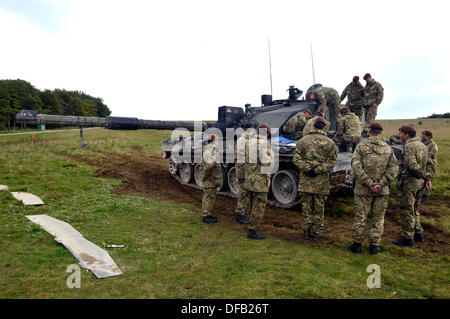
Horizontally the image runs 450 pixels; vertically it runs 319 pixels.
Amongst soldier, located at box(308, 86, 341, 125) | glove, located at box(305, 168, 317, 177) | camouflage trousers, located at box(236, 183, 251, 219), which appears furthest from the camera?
soldier, located at box(308, 86, 341, 125)

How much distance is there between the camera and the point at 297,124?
8.85m

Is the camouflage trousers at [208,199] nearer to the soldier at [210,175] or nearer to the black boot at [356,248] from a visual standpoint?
the soldier at [210,175]

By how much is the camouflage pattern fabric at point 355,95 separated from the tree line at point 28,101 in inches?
1856

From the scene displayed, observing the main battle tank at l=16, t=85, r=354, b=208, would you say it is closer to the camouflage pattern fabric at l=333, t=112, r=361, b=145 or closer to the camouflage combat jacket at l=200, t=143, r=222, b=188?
the camouflage pattern fabric at l=333, t=112, r=361, b=145

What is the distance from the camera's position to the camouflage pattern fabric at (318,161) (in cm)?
560

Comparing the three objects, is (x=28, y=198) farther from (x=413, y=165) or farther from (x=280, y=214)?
(x=413, y=165)

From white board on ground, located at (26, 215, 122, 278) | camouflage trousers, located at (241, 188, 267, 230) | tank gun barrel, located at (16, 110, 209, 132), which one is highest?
tank gun barrel, located at (16, 110, 209, 132)

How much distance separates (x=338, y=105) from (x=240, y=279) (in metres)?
7.18

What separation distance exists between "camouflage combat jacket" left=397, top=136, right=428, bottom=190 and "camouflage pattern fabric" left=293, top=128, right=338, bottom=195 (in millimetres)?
1179

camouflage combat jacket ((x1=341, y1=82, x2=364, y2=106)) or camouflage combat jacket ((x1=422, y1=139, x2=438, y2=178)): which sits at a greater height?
camouflage combat jacket ((x1=341, y1=82, x2=364, y2=106))

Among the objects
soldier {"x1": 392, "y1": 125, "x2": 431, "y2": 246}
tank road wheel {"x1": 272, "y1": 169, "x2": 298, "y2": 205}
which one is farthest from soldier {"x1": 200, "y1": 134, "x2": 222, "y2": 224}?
soldier {"x1": 392, "y1": 125, "x2": 431, "y2": 246}

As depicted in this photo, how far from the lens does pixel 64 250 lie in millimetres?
4844

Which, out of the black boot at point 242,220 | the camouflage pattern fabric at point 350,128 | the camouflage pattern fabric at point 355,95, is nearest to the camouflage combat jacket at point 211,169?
the black boot at point 242,220

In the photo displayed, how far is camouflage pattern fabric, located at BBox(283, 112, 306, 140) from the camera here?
883 cm
